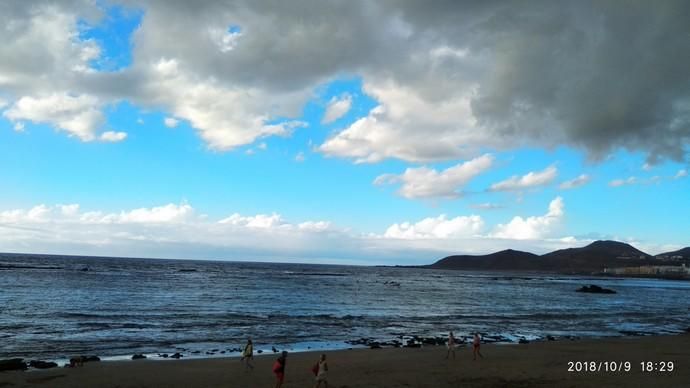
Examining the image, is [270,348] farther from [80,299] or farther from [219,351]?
[80,299]

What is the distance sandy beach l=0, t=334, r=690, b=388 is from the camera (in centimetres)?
1959

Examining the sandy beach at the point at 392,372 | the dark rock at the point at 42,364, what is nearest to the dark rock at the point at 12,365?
the dark rock at the point at 42,364

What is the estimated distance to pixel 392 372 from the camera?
22016mm

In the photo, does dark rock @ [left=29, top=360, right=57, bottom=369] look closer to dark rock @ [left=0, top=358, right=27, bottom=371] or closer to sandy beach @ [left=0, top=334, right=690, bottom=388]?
dark rock @ [left=0, top=358, right=27, bottom=371]

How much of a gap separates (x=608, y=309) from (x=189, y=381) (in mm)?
59174

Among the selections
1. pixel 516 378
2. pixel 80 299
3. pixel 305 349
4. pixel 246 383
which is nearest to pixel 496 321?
pixel 305 349

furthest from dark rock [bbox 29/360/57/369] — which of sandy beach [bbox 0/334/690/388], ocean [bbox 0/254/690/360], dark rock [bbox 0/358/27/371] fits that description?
ocean [bbox 0/254/690/360]

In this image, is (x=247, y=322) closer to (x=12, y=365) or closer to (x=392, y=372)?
(x=12, y=365)

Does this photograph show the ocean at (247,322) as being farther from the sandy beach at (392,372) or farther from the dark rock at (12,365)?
the sandy beach at (392,372)

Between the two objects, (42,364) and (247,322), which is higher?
(42,364)

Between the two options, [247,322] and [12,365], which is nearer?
[12,365]

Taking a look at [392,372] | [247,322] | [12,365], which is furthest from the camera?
[247,322]

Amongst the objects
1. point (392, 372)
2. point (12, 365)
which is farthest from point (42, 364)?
point (392, 372)

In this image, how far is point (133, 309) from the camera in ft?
154
